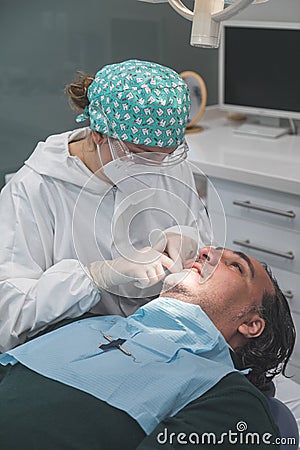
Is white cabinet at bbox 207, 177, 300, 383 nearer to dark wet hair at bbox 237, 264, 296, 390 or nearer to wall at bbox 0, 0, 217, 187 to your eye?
wall at bbox 0, 0, 217, 187

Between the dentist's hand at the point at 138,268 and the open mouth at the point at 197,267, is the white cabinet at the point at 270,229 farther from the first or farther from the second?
the dentist's hand at the point at 138,268

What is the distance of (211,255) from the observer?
155 cm

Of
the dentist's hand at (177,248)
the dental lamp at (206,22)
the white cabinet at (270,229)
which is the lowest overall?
the white cabinet at (270,229)

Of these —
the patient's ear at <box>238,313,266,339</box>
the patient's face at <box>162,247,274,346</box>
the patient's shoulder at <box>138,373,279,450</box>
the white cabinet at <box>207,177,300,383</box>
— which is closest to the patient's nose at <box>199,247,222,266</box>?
the patient's face at <box>162,247,274,346</box>

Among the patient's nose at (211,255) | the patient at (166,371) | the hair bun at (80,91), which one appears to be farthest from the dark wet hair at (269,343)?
the hair bun at (80,91)

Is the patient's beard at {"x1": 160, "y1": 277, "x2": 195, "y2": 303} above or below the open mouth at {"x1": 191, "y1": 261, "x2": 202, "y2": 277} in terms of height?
below

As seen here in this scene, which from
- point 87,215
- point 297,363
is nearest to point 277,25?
point 297,363

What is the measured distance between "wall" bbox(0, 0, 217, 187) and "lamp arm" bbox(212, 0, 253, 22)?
148 centimetres

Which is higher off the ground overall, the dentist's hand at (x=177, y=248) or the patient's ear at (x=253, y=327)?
the dentist's hand at (x=177, y=248)

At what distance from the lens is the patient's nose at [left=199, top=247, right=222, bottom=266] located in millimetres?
1531

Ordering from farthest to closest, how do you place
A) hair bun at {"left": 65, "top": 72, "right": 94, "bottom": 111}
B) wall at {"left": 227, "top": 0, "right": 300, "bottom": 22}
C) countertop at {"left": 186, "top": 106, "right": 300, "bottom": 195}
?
wall at {"left": 227, "top": 0, "right": 300, "bottom": 22}, countertop at {"left": 186, "top": 106, "right": 300, "bottom": 195}, hair bun at {"left": 65, "top": 72, "right": 94, "bottom": 111}

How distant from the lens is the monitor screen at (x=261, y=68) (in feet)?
9.01

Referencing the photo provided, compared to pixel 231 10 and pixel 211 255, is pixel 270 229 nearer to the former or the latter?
pixel 211 255

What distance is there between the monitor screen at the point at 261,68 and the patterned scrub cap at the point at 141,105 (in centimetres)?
126
